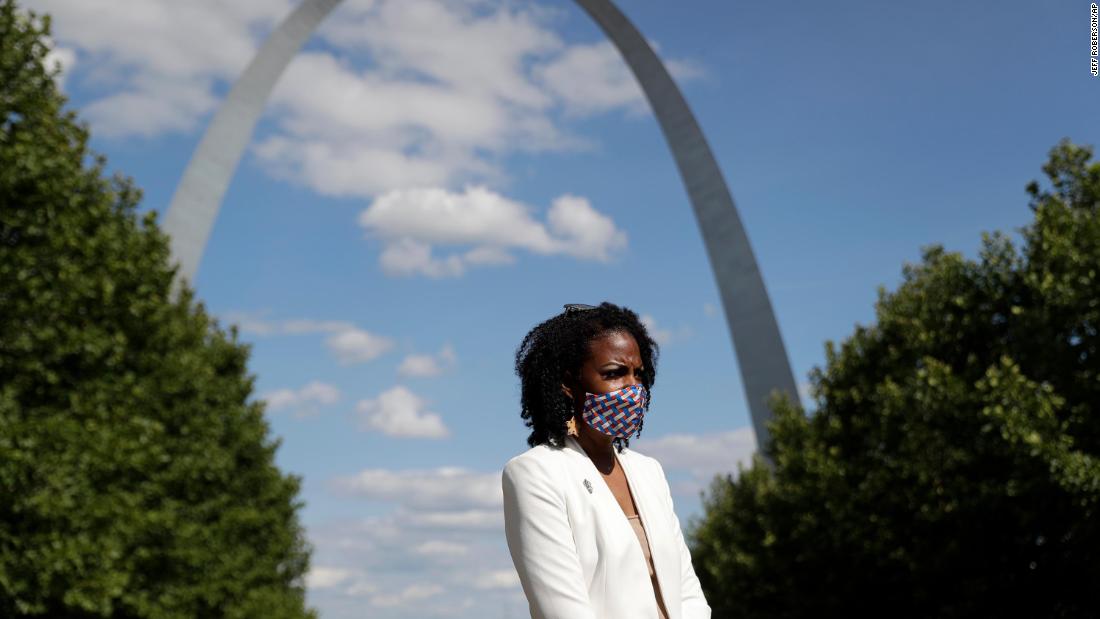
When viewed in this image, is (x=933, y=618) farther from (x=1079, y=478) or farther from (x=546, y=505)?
(x=546, y=505)

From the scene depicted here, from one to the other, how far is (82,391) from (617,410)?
69.6 feet

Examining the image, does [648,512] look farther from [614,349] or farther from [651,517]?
[614,349]

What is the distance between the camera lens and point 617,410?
424 cm

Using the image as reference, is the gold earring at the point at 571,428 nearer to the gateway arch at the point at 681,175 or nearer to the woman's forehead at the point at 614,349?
the woman's forehead at the point at 614,349

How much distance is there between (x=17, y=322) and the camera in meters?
21.5

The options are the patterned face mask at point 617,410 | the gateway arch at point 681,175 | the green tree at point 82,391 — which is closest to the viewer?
the patterned face mask at point 617,410

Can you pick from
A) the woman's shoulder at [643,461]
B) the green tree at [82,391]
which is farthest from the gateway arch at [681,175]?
the woman's shoulder at [643,461]

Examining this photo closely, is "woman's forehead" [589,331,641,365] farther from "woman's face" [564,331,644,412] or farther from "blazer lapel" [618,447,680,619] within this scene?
"blazer lapel" [618,447,680,619]

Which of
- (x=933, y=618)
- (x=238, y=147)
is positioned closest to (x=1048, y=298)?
(x=933, y=618)

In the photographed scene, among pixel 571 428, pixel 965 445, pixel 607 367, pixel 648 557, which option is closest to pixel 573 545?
pixel 648 557

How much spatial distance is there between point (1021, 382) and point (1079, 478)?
2.34 m

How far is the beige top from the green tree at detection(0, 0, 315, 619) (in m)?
18.6

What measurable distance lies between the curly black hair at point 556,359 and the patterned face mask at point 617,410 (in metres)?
0.07

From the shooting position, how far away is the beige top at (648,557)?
14.0 ft
